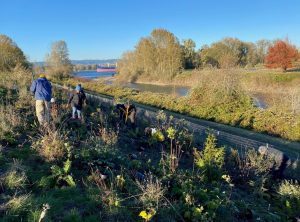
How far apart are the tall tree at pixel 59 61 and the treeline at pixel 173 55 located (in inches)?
640

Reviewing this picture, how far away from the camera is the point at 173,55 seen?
6103 centimetres

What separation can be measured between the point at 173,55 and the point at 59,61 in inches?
880

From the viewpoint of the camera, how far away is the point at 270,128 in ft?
53.7

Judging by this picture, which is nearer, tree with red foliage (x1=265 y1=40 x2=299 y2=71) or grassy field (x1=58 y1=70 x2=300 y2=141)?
grassy field (x1=58 y1=70 x2=300 y2=141)

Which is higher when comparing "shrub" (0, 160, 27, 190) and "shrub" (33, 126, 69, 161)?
A: "shrub" (33, 126, 69, 161)

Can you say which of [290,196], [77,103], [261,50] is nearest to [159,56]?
[261,50]

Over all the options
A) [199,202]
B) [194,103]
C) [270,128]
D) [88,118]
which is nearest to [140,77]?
[194,103]

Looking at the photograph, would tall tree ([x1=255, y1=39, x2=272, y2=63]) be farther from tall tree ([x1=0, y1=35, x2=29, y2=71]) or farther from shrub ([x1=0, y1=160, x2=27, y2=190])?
shrub ([x1=0, y1=160, x2=27, y2=190])

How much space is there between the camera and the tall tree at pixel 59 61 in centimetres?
5191

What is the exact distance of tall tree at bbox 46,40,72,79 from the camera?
51906 mm

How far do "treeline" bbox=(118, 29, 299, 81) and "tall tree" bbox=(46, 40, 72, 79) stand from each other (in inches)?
640

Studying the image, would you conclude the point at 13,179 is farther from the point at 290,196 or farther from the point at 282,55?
the point at 282,55

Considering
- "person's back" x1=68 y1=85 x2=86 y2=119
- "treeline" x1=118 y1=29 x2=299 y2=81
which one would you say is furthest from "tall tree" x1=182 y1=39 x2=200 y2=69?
"person's back" x1=68 y1=85 x2=86 y2=119

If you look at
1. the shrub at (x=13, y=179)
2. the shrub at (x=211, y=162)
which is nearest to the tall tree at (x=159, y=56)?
the shrub at (x=211, y=162)
